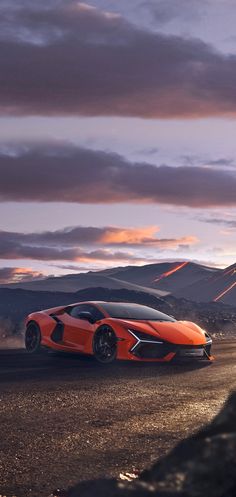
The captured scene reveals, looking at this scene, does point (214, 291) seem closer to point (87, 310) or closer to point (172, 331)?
point (87, 310)

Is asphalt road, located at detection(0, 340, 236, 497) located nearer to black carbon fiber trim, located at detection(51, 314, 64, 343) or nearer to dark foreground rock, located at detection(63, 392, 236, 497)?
black carbon fiber trim, located at detection(51, 314, 64, 343)

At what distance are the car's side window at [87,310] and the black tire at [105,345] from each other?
1.19 ft

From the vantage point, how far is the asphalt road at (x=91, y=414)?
15.5 ft

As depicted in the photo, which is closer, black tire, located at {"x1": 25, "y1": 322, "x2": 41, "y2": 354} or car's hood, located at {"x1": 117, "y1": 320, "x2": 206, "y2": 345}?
car's hood, located at {"x1": 117, "y1": 320, "x2": 206, "y2": 345}

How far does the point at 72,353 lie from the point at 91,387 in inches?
165

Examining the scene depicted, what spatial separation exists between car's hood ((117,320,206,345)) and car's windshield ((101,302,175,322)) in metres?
0.37

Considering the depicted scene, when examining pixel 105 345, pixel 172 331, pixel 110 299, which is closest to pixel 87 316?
pixel 105 345

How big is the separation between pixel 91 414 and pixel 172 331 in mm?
5577

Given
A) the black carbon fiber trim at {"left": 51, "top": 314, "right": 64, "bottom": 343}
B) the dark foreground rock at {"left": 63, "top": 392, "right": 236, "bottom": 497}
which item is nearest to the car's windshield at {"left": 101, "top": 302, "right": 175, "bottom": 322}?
the black carbon fiber trim at {"left": 51, "top": 314, "right": 64, "bottom": 343}

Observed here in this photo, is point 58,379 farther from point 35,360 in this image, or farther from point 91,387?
point 35,360

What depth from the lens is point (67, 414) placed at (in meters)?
6.88

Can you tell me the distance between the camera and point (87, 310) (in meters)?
13.3

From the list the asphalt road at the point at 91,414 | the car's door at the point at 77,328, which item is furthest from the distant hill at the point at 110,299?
the asphalt road at the point at 91,414

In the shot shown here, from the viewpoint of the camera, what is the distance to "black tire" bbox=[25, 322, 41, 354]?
13927 millimetres
